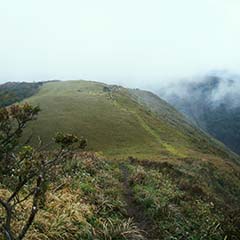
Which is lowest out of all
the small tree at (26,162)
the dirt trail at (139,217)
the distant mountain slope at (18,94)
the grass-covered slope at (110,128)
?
the grass-covered slope at (110,128)

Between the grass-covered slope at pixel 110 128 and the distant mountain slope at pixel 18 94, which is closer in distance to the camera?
the grass-covered slope at pixel 110 128

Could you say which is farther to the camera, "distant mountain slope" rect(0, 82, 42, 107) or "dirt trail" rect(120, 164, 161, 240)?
"distant mountain slope" rect(0, 82, 42, 107)

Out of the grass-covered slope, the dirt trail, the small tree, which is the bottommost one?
the grass-covered slope

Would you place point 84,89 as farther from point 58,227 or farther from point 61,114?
point 58,227

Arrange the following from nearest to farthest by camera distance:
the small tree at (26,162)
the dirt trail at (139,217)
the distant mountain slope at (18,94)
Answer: the small tree at (26,162) → the dirt trail at (139,217) → the distant mountain slope at (18,94)

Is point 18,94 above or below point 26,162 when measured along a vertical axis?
below

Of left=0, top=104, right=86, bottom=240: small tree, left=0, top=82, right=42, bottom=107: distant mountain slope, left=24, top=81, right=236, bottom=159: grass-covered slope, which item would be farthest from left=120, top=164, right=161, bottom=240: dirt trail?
left=0, top=82, right=42, bottom=107: distant mountain slope

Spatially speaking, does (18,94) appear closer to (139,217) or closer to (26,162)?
(139,217)

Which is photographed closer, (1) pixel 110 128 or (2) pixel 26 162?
(2) pixel 26 162

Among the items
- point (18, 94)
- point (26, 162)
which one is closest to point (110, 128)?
point (18, 94)

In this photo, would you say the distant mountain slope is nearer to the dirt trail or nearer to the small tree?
the dirt trail

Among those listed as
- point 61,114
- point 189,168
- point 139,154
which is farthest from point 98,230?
point 61,114

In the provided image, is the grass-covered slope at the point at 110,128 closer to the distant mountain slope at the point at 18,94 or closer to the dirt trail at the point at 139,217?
the distant mountain slope at the point at 18,94

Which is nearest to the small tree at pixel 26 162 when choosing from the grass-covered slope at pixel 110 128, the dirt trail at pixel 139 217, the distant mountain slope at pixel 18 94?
the dirt trail at pixel 139 217
